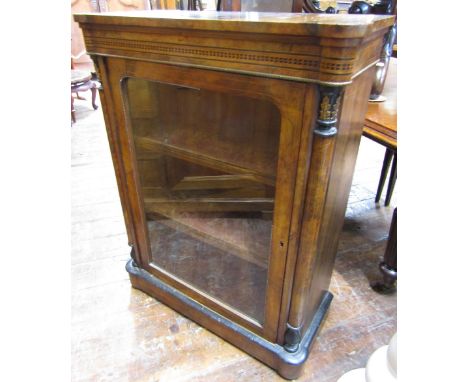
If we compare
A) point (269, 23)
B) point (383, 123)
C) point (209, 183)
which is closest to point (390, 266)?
point (383, 123)

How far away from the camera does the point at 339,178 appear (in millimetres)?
659

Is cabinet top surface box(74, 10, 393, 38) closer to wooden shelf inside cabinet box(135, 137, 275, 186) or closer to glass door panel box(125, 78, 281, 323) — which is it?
glass door panel box(125, 78, 281, 323)

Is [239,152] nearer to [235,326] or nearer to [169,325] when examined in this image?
[235,326]

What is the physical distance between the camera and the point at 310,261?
638 millimetres

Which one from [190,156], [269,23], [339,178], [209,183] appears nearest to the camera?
[269,23]

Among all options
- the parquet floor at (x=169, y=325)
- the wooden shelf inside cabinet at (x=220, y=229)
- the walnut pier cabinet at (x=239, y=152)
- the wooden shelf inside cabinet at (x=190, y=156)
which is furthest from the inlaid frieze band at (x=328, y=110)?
the parquet floor at (x=169, y=325)

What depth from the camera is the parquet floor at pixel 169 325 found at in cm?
84

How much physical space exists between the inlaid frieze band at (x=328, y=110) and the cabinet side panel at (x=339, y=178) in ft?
0.11

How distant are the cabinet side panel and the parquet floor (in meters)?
0.17

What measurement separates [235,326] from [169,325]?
225 mm

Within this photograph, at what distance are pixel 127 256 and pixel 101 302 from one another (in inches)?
8.3

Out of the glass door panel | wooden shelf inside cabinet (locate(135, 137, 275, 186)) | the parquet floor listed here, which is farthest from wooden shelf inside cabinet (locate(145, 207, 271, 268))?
the parquet floor

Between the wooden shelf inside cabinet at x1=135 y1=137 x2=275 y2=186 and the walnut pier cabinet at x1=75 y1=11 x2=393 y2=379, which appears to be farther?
the wooden shelf inside cabinet at x1=135 y1=137 x2=275 y2=186

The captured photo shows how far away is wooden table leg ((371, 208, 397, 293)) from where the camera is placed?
948 millimetres
